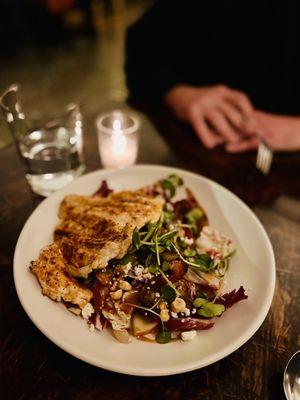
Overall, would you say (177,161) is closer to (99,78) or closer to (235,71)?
(235,71)

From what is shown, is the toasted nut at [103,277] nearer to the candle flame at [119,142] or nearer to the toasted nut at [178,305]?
the toasted nut at [178,305]

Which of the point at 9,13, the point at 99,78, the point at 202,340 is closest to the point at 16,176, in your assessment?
the point at 202,340

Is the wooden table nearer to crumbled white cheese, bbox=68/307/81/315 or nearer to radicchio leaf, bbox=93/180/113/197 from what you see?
crumbled white cheese, bbox=68/307/81/315

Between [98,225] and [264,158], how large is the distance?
42.9 inches

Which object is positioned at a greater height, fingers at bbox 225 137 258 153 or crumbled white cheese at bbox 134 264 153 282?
crumbled white cheese at bbox 134 264 153 282

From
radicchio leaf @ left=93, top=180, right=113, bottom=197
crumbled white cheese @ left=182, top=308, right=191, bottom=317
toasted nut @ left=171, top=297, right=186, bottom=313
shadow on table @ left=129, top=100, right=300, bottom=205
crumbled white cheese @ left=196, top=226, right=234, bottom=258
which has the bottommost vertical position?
shadow on table @ left=129, top=100, right=300, bottom=205

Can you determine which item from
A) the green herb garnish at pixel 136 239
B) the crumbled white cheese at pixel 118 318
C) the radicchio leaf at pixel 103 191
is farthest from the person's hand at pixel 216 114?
the crumbled white cheese at pixel 118 318

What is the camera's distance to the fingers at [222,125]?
219 cm

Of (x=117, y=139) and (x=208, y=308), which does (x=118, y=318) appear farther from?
(x=117, y=139)

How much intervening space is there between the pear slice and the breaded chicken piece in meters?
0.17

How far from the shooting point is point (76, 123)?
71.3 inches

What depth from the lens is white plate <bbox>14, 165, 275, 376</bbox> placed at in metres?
1.05

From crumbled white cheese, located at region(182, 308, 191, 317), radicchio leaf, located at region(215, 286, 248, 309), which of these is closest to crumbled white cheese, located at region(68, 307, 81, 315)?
crumbled white cheese, located at region(182, 308, 191, 317)

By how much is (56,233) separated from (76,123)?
24.0 inches
